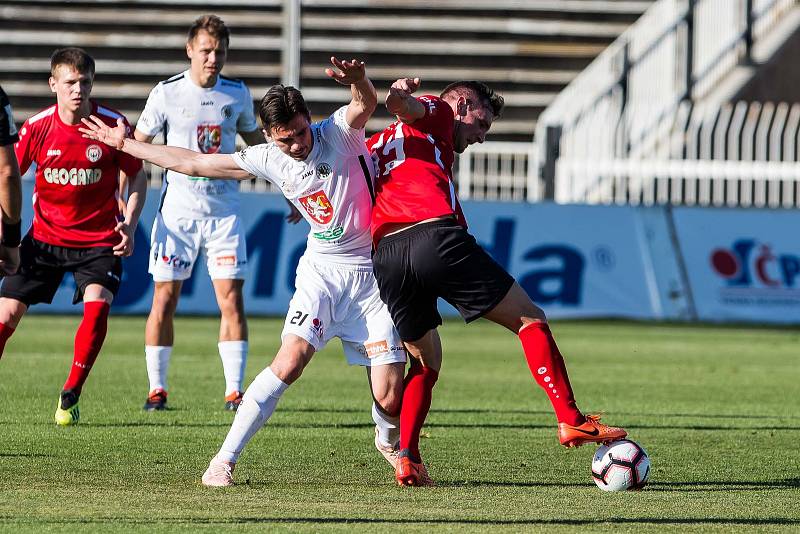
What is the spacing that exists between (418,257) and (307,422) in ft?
8.29

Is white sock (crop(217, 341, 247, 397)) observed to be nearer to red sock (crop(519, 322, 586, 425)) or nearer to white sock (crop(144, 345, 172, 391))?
white sock (crop(144, 345, 172, 391))

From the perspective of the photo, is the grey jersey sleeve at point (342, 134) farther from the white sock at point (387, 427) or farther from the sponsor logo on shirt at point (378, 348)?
the white sock at point (387, 427)

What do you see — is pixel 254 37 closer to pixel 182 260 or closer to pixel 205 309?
pixel 205 309

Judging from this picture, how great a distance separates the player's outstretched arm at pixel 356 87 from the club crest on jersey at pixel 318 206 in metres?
0.35

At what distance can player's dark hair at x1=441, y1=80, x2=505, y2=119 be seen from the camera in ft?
21.5

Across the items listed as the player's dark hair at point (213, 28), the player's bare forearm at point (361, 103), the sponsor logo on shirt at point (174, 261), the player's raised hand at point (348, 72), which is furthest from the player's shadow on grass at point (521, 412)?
the player's raised hand at point (348, 72)

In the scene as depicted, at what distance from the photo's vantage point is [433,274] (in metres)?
6.22

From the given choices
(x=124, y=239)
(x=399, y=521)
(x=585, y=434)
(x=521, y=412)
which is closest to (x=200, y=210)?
(x=124, y=239)

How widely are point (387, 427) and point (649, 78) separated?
17954mm

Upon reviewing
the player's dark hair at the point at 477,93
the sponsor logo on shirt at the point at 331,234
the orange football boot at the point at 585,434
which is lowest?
the orange football boot at the point at 585,434

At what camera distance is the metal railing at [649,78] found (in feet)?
67.1

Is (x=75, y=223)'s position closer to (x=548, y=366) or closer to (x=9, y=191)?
(x=9, y=191)

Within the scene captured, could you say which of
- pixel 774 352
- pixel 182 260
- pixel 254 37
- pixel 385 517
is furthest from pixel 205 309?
pixel 385 517

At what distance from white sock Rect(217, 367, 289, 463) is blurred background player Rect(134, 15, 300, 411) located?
2.97 m
